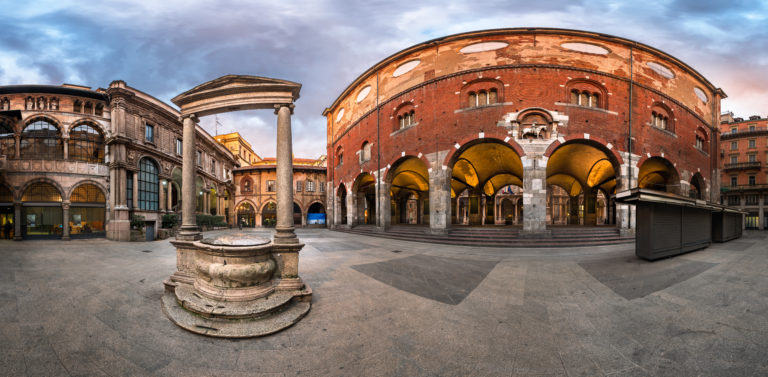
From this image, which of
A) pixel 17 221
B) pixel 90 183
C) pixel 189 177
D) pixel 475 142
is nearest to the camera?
pixel 189 177

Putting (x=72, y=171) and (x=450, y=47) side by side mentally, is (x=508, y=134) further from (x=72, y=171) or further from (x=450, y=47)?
(x=72, y=171)

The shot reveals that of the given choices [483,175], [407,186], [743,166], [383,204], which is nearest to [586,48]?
[483,175]

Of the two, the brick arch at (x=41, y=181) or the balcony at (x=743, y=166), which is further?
the balcony at (x=743, y=166)

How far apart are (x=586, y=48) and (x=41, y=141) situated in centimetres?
3541

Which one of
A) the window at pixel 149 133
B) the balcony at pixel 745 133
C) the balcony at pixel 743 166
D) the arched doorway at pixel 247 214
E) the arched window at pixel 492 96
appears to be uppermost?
the balcony at pixel 745 133

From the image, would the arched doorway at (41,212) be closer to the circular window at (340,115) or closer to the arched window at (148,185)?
the arched window at (148,185)

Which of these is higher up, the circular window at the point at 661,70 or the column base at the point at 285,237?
the circular window at the point at 661,70

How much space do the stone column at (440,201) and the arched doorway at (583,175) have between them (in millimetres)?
7684

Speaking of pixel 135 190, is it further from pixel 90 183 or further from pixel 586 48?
pixel 586 48

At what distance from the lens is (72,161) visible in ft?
57.3

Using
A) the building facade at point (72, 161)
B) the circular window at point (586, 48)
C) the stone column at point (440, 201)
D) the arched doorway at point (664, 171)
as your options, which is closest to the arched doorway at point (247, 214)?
the building facade at point (72, 161)

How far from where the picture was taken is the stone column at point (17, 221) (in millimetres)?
16656

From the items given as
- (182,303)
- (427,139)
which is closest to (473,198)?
(427,139)

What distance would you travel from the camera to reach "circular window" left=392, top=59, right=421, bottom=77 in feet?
59.0
